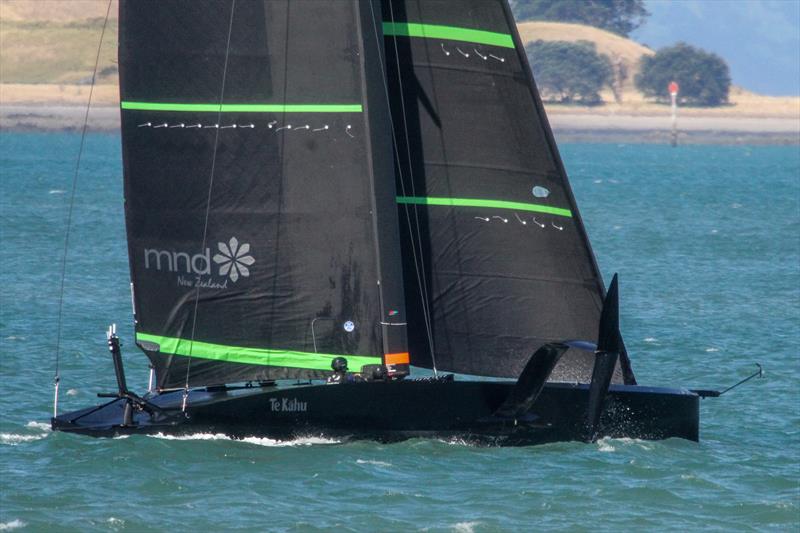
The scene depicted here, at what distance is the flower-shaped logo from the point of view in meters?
19.7

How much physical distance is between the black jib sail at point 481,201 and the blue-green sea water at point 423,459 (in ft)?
5.17

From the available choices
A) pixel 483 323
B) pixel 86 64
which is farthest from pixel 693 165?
pixel 483 323

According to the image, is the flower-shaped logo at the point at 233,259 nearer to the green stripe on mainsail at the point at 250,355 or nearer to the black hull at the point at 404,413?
the green stripe on mainsail at the point at 250,355

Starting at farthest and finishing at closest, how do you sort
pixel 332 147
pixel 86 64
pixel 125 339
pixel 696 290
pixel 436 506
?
pixel 86 64
pixel 696 290
pixel 125 339
pixel 332 147
pixel 436 506

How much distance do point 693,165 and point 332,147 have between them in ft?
375

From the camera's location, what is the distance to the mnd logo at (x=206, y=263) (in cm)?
1969

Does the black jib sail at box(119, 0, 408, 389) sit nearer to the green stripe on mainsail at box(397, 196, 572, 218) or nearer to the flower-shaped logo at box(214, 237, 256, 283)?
the flower-shaped logo at box(214, 237, 256, 283)

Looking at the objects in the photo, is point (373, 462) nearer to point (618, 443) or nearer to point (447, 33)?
point (618, 443)

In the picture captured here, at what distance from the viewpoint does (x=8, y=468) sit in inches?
768

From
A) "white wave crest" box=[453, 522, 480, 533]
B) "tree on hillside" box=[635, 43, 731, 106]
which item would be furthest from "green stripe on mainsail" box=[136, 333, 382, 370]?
"tree on hillside" box=[635, 43, 731, 106]

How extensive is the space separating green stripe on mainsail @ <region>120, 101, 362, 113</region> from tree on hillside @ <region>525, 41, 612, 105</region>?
174 metres

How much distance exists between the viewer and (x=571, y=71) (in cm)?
19288

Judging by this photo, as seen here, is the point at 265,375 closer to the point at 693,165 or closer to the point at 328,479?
the point at 328,479

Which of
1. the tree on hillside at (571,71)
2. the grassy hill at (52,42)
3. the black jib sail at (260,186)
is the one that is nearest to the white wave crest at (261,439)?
the black jib sail at (260,186)
